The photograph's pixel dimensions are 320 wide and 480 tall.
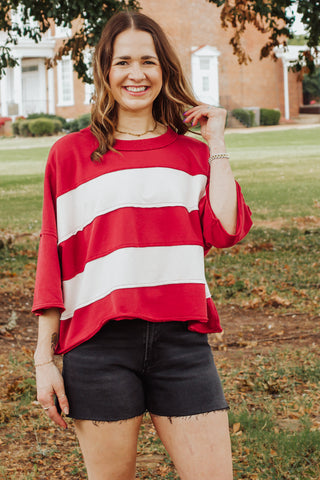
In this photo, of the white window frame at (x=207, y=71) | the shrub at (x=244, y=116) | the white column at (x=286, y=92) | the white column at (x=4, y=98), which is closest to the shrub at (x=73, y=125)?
the white column at (x=4, y=98)

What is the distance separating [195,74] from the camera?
3884cm

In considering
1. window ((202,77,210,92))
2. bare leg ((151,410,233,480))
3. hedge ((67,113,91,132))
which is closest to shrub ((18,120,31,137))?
hedge ((67,113,91,132))

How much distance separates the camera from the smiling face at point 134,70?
230 centimetres

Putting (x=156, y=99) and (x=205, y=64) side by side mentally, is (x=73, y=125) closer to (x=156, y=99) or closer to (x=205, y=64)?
(x=205, y=64)

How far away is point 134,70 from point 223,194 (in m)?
0.49

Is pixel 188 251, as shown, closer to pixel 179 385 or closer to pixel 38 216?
pixel 179 385

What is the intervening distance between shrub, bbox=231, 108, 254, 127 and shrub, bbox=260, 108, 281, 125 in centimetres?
105

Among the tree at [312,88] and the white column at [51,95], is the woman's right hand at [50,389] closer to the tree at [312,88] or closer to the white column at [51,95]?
the white column at [51,95]

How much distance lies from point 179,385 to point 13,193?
14.2m

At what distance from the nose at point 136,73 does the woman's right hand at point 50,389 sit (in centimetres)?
94

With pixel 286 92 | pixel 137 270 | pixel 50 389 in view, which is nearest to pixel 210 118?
pixel 137 270

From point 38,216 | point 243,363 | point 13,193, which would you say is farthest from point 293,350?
point 13,193

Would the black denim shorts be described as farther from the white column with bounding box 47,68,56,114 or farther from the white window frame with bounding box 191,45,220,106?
the white window frame with bounding box 191,45,220,106

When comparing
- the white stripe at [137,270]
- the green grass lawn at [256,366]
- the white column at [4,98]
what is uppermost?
the white column at [4,98]
